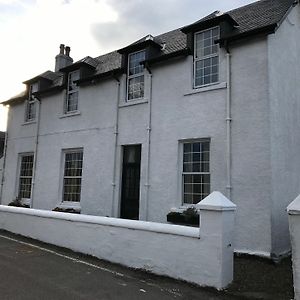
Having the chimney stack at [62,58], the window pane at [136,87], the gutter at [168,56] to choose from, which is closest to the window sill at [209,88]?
the gutter at [168,56]

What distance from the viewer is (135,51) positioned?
13523 mm

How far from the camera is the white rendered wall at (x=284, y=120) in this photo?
32.0 feet

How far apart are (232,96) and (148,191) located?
14.0ft

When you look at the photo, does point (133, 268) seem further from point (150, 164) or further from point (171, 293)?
point (150, 164)

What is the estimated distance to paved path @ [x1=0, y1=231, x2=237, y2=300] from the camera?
611 cm

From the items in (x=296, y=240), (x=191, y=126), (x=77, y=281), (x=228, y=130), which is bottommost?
(x=77, y=281)

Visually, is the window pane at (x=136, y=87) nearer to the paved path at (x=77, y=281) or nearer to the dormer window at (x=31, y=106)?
the paved path at (x=77, y=281)

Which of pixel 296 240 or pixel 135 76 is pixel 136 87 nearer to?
pixel 135 76

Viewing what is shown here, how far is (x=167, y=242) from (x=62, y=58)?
15061 millimetres

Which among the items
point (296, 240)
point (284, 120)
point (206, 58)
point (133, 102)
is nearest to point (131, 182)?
point (133, 102)

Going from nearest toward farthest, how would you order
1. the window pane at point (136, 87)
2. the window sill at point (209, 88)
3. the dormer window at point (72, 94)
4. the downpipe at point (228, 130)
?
the downpipe at point (228, 130) < the window sill at point (209, 88) < the window pane at point (136, 87) < the dormer window at point (72, 94)

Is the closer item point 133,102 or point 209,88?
point 209,88

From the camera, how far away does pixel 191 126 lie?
11.3 m

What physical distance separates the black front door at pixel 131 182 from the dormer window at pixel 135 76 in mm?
2048
